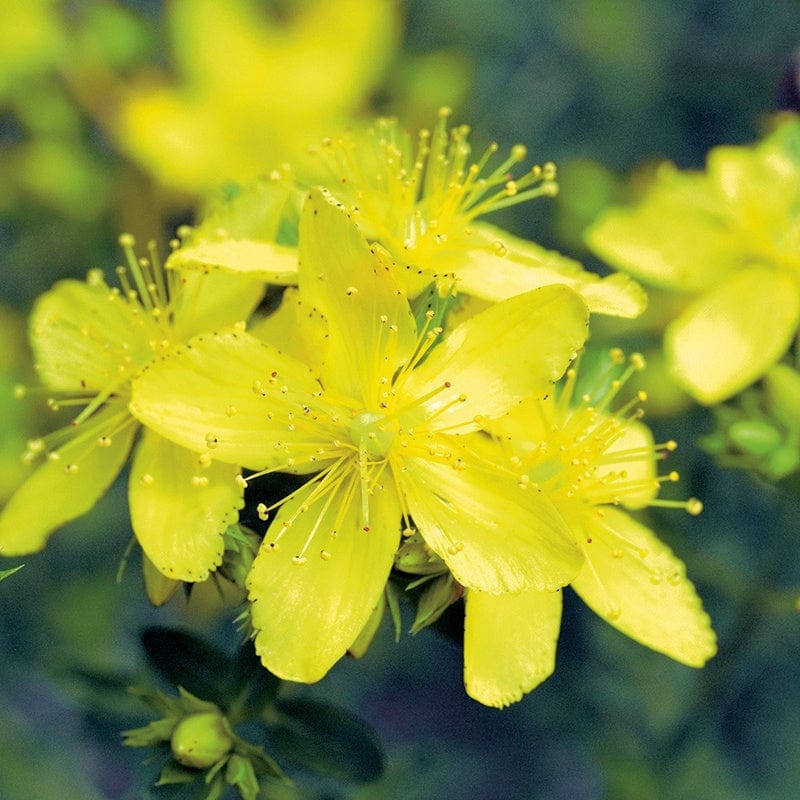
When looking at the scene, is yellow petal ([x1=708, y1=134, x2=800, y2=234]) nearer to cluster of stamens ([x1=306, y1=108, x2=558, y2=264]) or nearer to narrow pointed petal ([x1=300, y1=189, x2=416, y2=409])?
cluster of stamens ([x1=306, y1=108, x2=558, y2=264])

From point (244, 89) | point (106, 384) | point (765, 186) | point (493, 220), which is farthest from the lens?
point (493, 220)

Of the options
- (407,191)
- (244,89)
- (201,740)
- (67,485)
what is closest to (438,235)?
(407,191)

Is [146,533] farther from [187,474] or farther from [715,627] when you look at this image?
[715,627]

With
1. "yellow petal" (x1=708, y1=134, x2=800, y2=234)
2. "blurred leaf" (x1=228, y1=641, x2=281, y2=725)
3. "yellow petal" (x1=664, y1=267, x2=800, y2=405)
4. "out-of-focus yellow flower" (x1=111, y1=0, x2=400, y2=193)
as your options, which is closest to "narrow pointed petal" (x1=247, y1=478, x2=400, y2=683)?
"blurred leaf" (x1=228, y1=641, x2=281, y2=725)

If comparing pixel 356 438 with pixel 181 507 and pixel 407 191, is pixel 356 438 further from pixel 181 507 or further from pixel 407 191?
pixel 407 191

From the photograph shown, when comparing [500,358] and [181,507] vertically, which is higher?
[500,358]

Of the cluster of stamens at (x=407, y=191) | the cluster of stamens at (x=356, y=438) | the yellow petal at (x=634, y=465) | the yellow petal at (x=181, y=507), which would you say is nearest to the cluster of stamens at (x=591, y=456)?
the yellow petal at (x=634, y=465)

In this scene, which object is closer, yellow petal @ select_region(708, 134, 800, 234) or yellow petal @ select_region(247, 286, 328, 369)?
yellow petal @ select_region(247, 286, 328, 369)

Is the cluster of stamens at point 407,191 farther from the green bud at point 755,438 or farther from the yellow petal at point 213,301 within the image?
the green bud at point 755,438
